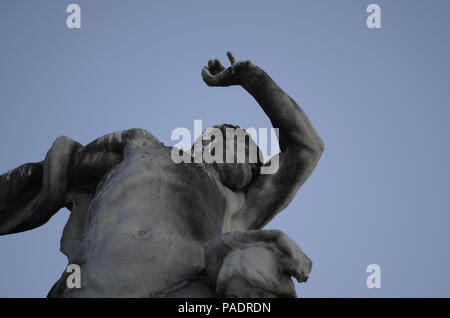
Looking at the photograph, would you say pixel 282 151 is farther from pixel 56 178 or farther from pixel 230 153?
pixel 56 178

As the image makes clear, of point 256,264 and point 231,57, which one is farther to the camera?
point 231,57

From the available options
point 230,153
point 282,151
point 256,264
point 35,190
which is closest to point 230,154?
point 230,153

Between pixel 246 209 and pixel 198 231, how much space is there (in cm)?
73

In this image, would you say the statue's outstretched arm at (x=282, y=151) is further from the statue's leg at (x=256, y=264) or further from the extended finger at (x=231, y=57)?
the statue's leg at (x=256, y=264)

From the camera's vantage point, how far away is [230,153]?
225 inches

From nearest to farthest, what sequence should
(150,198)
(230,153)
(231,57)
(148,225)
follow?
1. (148,225)
2. (150,198)
3. (230,153)
4. (231,57)

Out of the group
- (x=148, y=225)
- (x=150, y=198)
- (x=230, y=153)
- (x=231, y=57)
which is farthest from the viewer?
(x=231, y=57)

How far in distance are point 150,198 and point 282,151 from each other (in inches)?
48.0

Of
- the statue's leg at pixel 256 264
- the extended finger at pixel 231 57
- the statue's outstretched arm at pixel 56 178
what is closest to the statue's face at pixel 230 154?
the statue's outstretched arm at pixel 56 178

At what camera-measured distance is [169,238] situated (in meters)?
4.89

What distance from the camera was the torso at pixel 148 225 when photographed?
4562mm

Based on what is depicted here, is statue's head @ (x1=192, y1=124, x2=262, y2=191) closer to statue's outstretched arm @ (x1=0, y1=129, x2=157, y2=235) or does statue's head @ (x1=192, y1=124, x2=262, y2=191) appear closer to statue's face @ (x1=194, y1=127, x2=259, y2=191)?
statue's face @ (x1=194, y1=127, x2=259, y2=191)

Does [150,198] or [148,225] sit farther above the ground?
[150,198]
